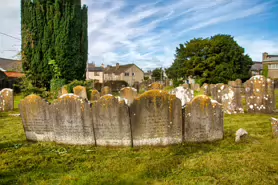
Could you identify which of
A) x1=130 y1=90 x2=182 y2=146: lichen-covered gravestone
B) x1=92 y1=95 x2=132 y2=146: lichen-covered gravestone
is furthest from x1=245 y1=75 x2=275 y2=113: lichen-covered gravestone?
x1=92 y1=95 x2=132 y2=146: lichen-covered gravestone

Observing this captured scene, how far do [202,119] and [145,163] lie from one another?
2.00m

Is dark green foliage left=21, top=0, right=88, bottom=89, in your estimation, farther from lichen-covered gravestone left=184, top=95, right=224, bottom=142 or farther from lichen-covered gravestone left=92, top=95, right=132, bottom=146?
lichen-covered gravestone left=184, top=95, right=224, bottom=142

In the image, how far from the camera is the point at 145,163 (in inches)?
148

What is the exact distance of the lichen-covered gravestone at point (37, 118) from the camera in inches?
212

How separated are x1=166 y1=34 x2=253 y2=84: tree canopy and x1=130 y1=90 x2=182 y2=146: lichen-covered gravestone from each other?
30.0m

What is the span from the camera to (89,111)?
501 centimetres

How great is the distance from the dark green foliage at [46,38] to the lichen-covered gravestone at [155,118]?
11.0 metres

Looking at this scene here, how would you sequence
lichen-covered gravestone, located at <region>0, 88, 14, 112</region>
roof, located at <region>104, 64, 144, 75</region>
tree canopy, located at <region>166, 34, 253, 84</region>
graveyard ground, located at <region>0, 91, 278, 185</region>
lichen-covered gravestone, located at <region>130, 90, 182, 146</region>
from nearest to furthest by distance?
graveyard ground, located at <region>0, 91, 278, 185</region> < lichen-covered gravestone, located at <region>130, 90, 182, 146</region> < lichen-covered gravestone, located at <region>0, 88, 14, 112</region> < tree canopy, located at <region>166, 34, 253, 84</region> < roof, located at <region>104, 64, 144, 75</region>

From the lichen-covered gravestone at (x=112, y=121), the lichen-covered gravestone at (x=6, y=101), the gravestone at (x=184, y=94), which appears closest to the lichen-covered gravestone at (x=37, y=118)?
the lichen-covered gravestone at (x=112, y=121)

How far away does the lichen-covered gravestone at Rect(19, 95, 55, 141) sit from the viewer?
17.7 feet

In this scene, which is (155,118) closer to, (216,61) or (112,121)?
(112,121)

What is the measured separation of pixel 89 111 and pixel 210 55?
33575 millimetres

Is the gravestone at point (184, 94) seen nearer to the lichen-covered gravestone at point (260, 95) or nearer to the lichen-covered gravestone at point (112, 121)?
the lichen-covered gravestone at point (112, 121)

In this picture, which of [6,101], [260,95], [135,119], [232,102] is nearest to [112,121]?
[135,119]
